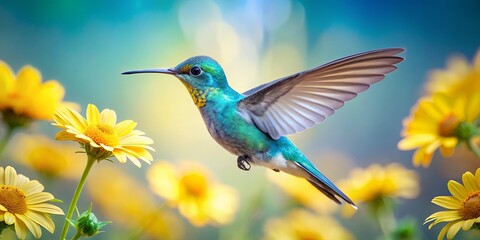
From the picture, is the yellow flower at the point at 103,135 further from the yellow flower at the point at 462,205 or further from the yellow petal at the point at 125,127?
the yellow flower at the point at 462,205

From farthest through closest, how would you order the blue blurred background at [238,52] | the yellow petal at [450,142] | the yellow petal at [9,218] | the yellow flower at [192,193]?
1. the blue blurred background at [238,52]
2. the yellow flower at [192,193]
3. the yellow petal at [450,142]
4. the yellow petal at [9,218]

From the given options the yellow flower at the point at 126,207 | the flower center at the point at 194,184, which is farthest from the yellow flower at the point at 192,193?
the yellow flower at the point at 126,207

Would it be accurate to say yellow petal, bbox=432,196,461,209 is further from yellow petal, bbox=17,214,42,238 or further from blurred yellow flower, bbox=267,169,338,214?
blurred yellow flower, bbox=267,169,338,214

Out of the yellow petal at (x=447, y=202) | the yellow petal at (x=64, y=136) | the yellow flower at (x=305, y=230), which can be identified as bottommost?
the yellow flower at (x=305, y=230)

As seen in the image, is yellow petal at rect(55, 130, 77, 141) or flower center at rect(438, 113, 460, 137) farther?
flower center at rect(438, 113, 460, 137)

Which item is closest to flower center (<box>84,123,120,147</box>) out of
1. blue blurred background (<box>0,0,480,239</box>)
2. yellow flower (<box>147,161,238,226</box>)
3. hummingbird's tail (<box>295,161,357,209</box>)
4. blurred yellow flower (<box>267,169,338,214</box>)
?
hummingbird's tail (<box>295,161,357,209</box>)

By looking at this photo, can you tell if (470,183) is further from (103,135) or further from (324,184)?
(103,135)
